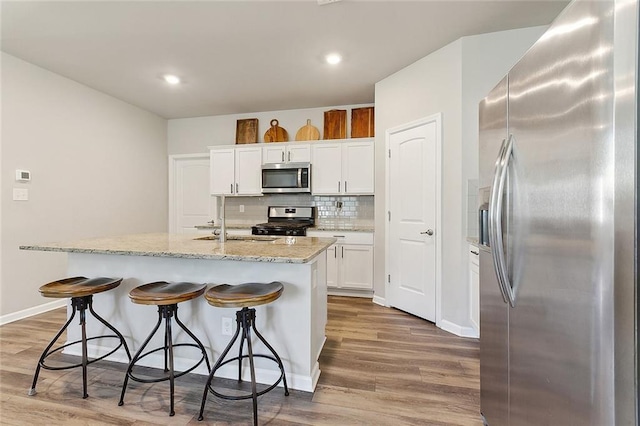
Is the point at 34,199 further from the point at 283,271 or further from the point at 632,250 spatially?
the point at 632,250

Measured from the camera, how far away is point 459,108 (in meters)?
2.68

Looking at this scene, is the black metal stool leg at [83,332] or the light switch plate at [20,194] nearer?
the black metal stool leg at [83,332]

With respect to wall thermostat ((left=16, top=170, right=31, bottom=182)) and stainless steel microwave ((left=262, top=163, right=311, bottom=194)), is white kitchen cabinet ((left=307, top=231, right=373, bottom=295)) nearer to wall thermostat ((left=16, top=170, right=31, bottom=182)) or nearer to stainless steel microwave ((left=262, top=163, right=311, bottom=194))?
stainless steel microwave ((left=262, top=163, right=311, bottom=194))

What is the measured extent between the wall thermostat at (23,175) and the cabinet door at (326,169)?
3149mm

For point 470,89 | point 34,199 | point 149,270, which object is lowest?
point 149,270

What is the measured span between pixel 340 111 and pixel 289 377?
11.8 ft

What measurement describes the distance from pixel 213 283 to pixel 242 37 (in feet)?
7.05

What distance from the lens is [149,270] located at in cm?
210

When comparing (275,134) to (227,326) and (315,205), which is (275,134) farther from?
(227,326)

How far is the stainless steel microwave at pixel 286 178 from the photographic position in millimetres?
4094

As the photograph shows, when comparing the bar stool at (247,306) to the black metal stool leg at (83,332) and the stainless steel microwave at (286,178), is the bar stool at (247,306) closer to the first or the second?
the black metal stool leg at (83,332)

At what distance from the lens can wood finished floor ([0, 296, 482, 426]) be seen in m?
1.59

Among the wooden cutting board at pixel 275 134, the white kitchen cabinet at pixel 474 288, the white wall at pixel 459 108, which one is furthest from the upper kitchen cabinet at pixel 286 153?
the white kitchen cabinet at pixel 474 288

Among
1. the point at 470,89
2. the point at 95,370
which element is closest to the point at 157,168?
the point at 95,370
